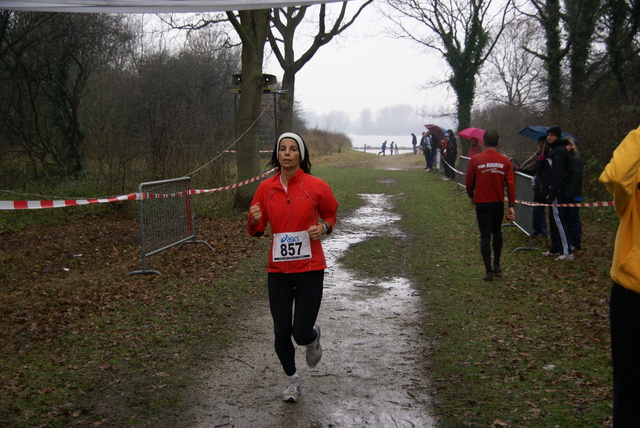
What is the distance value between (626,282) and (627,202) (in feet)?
1.40

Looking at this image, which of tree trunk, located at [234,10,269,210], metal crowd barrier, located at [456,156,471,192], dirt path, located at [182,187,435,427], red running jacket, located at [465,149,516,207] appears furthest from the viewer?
metal crowd barrier, located at [456,156,471,192]

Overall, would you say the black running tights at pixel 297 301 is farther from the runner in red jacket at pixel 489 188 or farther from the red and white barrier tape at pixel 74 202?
the runner in red jacket at pixel 489 188

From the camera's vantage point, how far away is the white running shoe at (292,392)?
4.78 meters

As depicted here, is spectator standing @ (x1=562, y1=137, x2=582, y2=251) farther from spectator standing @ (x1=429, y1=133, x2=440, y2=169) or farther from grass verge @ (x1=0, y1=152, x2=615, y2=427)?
spectator standing @ (x1=429, y1=133, x2=440, y2=169)

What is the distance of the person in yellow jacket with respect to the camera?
306 cm

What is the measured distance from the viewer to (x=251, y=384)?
522cm

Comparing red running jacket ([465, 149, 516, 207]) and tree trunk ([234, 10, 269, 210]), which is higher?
tree trunk ([234, 10, 269, 210])

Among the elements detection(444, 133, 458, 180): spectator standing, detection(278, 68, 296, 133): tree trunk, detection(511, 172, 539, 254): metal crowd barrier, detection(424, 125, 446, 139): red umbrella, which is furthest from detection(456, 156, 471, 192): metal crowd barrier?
detection(511, 172, 539, 254): metal crowd barrier

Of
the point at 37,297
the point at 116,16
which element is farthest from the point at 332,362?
the point at 116,16

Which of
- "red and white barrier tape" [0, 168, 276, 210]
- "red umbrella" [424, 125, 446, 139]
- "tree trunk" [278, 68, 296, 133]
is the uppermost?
"tree trunk" [278, 68, 296, 133]

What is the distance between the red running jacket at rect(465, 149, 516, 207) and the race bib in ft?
16.0

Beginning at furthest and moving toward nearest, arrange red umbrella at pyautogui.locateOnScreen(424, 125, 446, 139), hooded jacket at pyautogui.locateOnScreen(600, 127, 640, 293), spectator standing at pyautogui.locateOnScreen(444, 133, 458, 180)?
1. red umbrella at pyautogui.locateOnScreen(424, 125, 446, 139)
2. spectator standing at pyautogui.locateOnScreen(444, 133, 458, 180)
3. hooded jacket at pyautogui.locateOnScreen(600, 127, 640, 293)

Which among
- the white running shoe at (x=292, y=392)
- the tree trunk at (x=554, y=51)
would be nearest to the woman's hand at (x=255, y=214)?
the white running shoe at (x=292, y=392)

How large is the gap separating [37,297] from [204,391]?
425 cm
